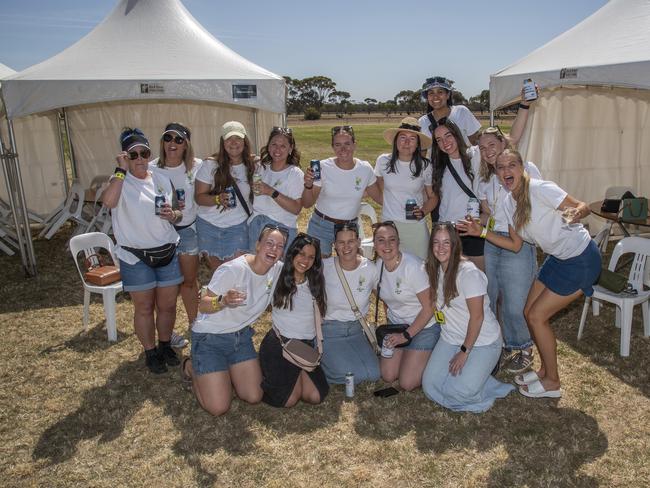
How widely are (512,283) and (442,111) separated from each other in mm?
1652

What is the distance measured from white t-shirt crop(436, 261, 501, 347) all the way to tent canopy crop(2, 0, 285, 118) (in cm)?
359

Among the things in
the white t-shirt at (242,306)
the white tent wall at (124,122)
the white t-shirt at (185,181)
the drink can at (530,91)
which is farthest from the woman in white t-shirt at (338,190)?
the white tent wall at (124,122)

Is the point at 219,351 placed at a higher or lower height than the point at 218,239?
lower

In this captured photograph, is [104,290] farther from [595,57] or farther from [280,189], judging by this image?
[595,57]

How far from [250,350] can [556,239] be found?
2319 millimetres

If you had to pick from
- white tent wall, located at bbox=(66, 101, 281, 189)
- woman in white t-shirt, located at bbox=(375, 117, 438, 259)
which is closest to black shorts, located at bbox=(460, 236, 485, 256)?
woman in white t-shirt, located at bbox=(375, 117, 438, 259)

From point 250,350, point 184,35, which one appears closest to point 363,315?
point 250,350

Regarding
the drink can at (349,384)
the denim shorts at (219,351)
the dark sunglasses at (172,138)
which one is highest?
the dark sunglasses at (172,138)

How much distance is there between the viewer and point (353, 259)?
13.0ft

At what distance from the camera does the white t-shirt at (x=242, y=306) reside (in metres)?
3.62

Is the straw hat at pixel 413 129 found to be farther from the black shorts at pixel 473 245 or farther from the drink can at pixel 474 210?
the drink can at pixel 474 210

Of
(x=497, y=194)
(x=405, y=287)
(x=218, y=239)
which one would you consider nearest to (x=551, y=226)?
(x=497, y=194)

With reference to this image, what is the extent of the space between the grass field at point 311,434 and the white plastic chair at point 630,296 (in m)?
0.26

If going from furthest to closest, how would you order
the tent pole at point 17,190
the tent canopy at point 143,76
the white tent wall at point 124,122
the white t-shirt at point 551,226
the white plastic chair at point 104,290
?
the white tent wall at point 124,122 < the tent pole at point 17,190 < the tent canopy at point 143,76 < the white plastic chair at point 104,290 < the white t-shirt at point 551,226
